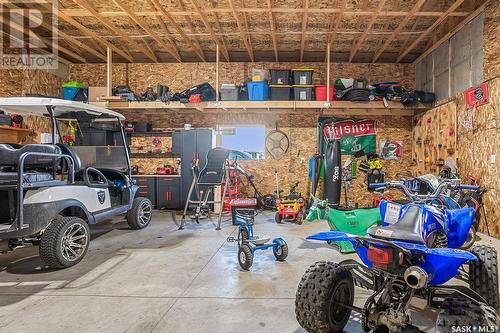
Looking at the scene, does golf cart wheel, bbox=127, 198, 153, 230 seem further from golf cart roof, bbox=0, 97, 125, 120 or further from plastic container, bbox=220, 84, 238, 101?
plastic container, bbox=220, 84, 238, 101

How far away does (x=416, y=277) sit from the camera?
137 centimetres

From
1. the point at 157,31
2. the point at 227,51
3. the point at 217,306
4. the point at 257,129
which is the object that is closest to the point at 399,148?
the point at 257,129

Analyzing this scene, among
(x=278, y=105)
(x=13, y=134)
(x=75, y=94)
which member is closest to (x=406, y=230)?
(x=278, y=105)

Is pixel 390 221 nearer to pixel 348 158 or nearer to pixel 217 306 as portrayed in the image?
pixel 217 306

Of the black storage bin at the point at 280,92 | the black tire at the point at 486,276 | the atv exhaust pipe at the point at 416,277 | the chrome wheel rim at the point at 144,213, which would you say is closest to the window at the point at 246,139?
the black storage bin at the point at 280,92

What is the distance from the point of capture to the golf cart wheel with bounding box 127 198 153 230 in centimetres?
511

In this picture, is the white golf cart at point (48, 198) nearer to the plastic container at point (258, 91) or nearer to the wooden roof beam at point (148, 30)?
the wooden roof beam at point (148, 30)

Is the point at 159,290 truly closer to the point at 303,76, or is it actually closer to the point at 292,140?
the point at 303,76

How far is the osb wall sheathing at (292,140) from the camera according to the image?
25.1ft

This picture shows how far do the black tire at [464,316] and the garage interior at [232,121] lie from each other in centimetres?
75

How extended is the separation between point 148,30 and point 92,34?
1191 mm

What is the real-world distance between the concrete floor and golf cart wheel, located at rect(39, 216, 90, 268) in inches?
4.3

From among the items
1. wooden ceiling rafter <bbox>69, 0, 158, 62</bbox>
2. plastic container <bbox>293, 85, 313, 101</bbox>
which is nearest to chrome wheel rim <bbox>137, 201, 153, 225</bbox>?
wooden ceiling rafter <bbox>69, 0, 158, 62</bbox>

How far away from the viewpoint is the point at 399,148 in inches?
301
